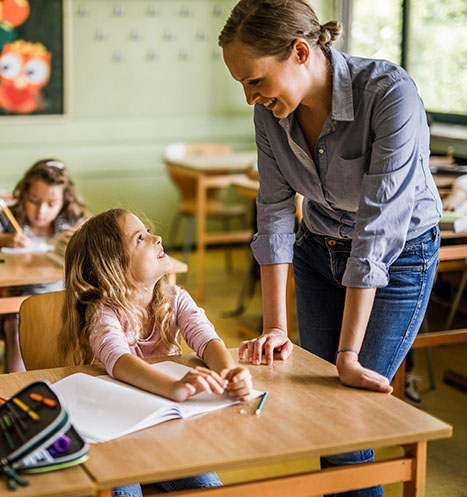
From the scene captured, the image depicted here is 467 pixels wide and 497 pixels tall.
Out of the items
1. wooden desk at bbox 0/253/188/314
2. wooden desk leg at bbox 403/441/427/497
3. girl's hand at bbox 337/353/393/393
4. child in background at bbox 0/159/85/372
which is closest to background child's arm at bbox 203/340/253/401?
girl's hand at bbox 337/353/393/393

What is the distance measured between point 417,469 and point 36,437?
632 millimetres

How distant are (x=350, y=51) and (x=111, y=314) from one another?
4362 millimetres

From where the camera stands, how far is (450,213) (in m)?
3.00

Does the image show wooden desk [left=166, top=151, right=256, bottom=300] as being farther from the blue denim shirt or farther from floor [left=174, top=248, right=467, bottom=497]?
the blue denim shirt

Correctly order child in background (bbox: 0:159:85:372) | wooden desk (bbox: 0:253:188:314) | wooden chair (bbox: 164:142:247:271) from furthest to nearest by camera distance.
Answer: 1. wooden chair (bbox: 164:142:247:271)
2. child in background (bbox: 0:159:85:372)
3. wooden desk (bbox: 0:253:188:314)

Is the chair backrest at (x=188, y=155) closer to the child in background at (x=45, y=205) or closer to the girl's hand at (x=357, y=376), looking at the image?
the child in background at (x=45, y=205)

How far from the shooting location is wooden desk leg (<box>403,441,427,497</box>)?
1323 millimetres

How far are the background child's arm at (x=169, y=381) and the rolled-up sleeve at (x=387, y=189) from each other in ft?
1.01

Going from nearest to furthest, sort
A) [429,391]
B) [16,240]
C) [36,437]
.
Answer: [36,437], [16,240], [429,391]

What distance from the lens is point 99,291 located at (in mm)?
1723

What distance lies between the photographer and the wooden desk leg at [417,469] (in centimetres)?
132

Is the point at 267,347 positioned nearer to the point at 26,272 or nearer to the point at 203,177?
the point at 26,272

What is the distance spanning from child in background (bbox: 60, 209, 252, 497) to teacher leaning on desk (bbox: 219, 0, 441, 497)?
0.60ft

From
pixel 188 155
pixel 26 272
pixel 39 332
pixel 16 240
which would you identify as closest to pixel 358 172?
pixel 39 332
